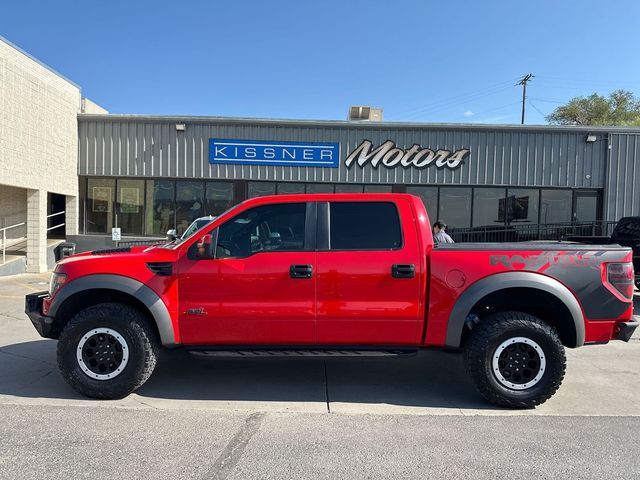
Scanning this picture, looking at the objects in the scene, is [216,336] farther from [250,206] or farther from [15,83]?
[15,83]

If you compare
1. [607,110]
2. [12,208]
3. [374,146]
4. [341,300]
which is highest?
[607,110]

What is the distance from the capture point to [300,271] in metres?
4.07

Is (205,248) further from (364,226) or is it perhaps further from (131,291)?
(364,226)

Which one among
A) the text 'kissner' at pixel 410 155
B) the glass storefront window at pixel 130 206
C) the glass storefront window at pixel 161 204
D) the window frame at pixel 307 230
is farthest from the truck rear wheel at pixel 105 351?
the glass storefront window at pixel 130 206

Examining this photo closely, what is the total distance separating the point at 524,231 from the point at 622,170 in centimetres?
360

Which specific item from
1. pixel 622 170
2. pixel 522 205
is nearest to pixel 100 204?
pixel 522 205

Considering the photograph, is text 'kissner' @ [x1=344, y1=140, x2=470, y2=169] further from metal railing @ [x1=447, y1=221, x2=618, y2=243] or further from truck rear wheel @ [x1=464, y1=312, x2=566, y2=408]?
truck rear wheel @ [x1=464, y1=312, x2=566, y2=408]

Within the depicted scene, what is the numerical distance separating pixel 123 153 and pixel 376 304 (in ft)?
42.1

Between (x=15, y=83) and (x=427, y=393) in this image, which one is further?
(x=15, y=83)

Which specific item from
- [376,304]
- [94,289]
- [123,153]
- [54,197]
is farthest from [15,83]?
[376,304]

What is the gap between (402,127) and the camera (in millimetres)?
14180

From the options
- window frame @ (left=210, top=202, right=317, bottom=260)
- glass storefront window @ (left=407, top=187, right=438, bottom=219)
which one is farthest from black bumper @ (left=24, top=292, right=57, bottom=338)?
glass storefront window @ (left=407, top=187, right=438, bottom=219)

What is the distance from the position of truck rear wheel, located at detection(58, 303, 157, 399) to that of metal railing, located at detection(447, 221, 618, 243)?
1184cm

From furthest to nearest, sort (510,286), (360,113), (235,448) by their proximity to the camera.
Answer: (360,113) → (510,286) → (235,448)
